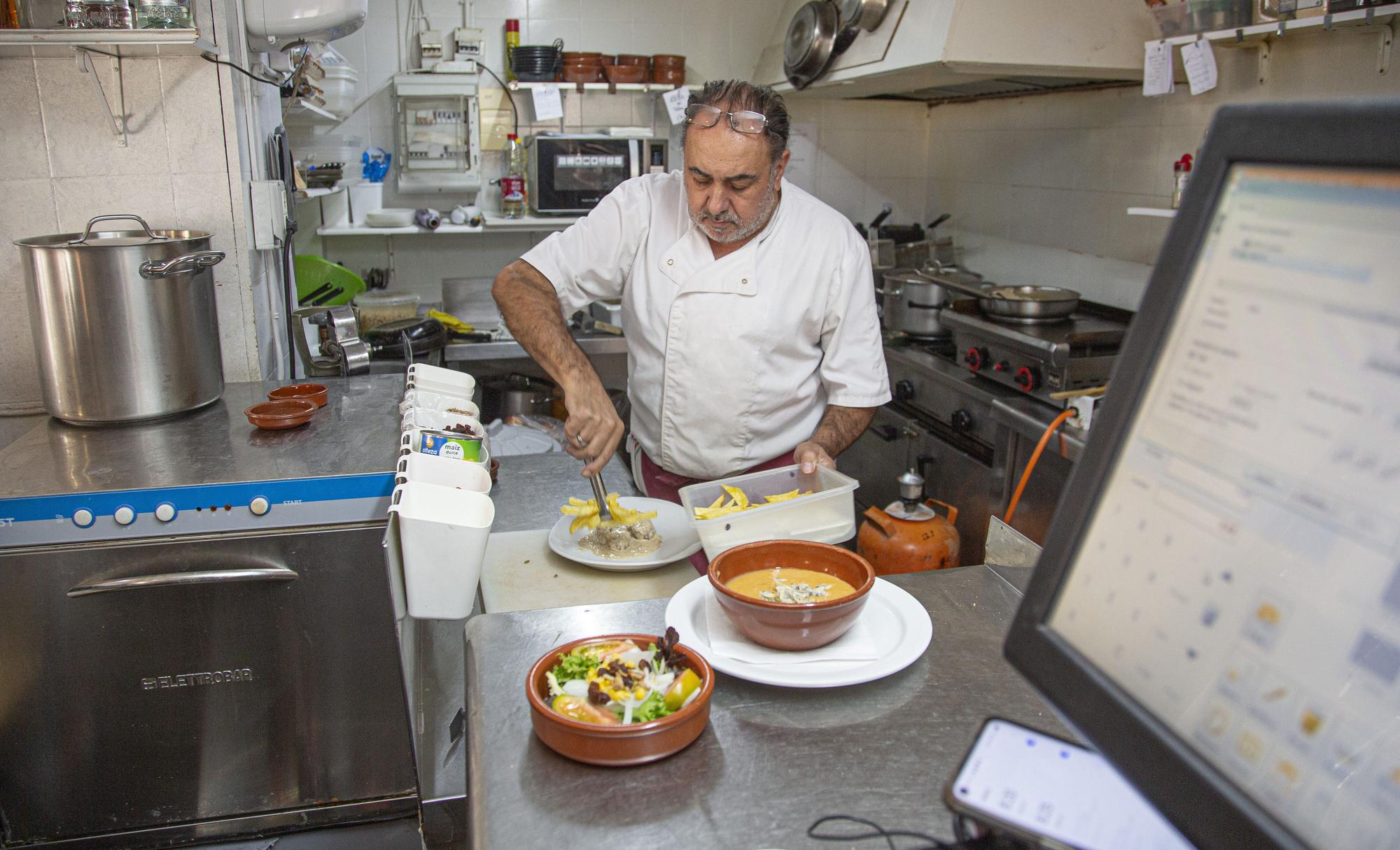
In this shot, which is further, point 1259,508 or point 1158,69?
point 1158,69

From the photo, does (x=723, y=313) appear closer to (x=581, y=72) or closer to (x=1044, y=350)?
(x=1044, y=350)

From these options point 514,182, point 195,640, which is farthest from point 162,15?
point 514,182

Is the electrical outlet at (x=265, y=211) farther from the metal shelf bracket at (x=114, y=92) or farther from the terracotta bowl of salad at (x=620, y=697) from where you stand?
the terracotta bowl of salad at (x=620, y=697)

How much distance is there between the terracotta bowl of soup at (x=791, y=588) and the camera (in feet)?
3.34

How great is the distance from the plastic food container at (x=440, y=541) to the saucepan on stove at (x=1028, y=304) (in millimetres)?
2075

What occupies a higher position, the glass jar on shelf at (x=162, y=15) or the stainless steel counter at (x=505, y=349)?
the glass jar on shelf at (x=162, y=15)

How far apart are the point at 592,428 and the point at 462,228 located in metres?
2.40

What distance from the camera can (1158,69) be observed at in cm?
276

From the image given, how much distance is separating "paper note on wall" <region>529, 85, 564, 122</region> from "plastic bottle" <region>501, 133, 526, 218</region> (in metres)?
0.16

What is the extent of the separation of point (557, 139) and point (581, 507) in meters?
2.62

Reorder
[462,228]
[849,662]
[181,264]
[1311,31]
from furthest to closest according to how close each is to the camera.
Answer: [462,228]
[1311,31]
[181,264]
[849,662]

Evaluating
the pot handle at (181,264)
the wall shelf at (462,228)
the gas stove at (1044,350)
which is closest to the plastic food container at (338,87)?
the wall shelf at (462,228)

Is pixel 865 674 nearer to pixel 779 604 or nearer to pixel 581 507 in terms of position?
pixel 779 604

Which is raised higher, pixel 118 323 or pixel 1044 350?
pixel 118 323
